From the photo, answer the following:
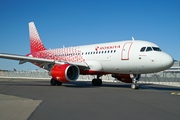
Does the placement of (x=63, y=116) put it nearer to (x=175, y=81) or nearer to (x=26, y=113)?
(x=26, y=113)

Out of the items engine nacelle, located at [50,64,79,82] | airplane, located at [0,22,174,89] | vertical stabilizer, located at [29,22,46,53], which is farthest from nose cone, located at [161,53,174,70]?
vertical stabilizer, located at [29,22,46,53]

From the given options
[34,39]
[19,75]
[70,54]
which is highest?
[34,39]

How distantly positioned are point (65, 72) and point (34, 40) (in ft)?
46.5

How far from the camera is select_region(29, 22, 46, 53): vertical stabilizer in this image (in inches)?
1164

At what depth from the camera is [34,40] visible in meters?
30.0

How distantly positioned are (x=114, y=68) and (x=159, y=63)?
4046mm

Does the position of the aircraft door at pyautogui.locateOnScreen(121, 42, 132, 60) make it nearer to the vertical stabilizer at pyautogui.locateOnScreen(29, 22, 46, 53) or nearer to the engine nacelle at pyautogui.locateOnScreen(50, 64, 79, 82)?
the engine nacelle at pyautogui.locateOnScreen(50, 64, 79, 82)

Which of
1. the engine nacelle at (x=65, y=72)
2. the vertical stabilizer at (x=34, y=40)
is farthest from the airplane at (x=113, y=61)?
the vertical stabilizer at (x=34, y=40)

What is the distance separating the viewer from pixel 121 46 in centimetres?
1808

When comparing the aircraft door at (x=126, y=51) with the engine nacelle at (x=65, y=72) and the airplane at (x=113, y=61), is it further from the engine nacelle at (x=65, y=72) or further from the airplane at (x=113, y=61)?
the engine nacelle at (x=65, y=72)

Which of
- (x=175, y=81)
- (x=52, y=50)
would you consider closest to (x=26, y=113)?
(x=52, y=50)

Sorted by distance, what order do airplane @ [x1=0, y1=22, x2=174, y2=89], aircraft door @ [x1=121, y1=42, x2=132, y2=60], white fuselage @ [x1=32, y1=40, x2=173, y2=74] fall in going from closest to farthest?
white fuselage @ [x1=32, y1=40, x2=173, y2=74], airplane @ [x1=0, y1=22, x2=174, y2=89], aircraft door @ [x1=121, y1=42, x2=132, y2=60]

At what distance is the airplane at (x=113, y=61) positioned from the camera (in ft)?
52.7

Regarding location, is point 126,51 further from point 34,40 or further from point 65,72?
point 34,40
